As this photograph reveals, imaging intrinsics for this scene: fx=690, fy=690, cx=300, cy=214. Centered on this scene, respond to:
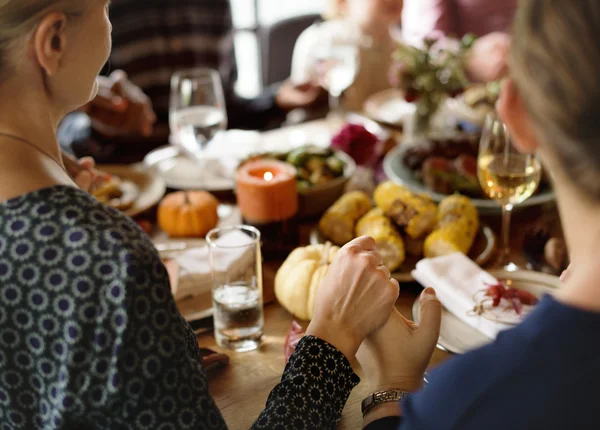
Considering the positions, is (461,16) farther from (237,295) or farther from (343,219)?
(237,295)

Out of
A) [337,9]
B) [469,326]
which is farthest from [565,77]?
[337,9]

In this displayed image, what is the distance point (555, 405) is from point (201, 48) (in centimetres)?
261

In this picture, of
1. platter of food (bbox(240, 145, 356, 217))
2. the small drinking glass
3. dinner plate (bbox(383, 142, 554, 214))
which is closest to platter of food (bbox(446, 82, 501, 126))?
dinner plate (bbox(383, 142, 554, 214))

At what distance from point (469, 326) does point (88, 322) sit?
63 centimetres

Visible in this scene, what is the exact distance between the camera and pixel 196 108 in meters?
1.63

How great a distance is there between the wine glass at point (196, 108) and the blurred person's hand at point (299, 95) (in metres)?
0.87

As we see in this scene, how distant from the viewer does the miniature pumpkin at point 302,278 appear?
1.15m

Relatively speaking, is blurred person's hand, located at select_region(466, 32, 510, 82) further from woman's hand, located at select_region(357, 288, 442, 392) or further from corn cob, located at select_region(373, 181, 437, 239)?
woman's hand, located at select_region(357, 288, 442, 392)

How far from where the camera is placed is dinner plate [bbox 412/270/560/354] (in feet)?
3.47

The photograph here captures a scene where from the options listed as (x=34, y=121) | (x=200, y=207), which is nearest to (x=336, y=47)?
(x=200, y=207)

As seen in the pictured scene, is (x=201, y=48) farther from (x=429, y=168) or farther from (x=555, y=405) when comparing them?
(x=555, y=405)

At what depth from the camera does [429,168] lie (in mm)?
1563

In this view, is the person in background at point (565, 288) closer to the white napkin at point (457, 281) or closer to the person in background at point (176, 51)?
the white napkin at point (457, 281)

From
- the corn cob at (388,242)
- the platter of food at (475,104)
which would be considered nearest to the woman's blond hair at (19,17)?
the corn cob at (388,242)
